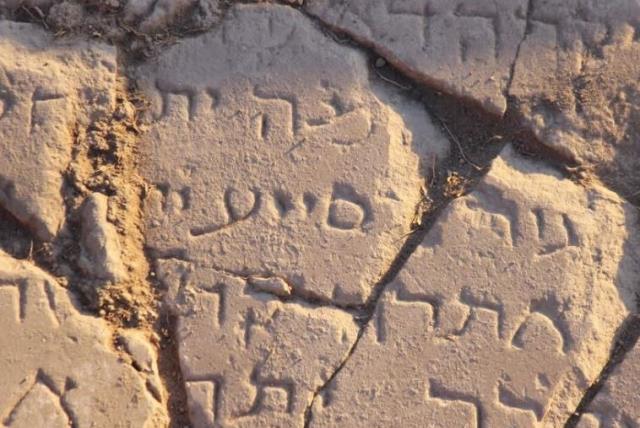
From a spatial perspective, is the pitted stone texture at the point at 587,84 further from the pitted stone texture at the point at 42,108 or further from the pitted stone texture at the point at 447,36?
the pitted stone texture at the point at 42,108

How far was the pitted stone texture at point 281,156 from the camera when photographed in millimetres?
2348

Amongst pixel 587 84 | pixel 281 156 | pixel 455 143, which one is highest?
pixel 587 84

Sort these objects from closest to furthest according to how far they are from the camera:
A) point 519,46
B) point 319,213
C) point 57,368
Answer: point 57,368 → point 319,213 → point 519,46

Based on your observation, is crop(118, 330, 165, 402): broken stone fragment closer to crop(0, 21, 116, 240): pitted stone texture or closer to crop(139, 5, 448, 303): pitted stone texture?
crop(139, 5, 448, 303): pitted stone texture

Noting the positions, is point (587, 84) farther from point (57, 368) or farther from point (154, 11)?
point (57, 368)

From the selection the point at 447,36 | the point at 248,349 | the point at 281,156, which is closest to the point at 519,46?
the point at 447,36

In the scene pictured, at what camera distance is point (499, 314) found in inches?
90.9

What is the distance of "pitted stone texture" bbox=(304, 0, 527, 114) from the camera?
2469 mm

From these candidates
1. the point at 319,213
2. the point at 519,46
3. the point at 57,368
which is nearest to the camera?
the point at 57,368

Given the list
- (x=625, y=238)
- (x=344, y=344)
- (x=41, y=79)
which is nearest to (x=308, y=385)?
(x=344, y=344)

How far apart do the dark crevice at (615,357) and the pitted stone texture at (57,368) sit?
1091 mm

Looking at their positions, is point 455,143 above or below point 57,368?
above

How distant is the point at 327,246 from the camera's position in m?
2.35

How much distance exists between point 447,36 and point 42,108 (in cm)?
115
